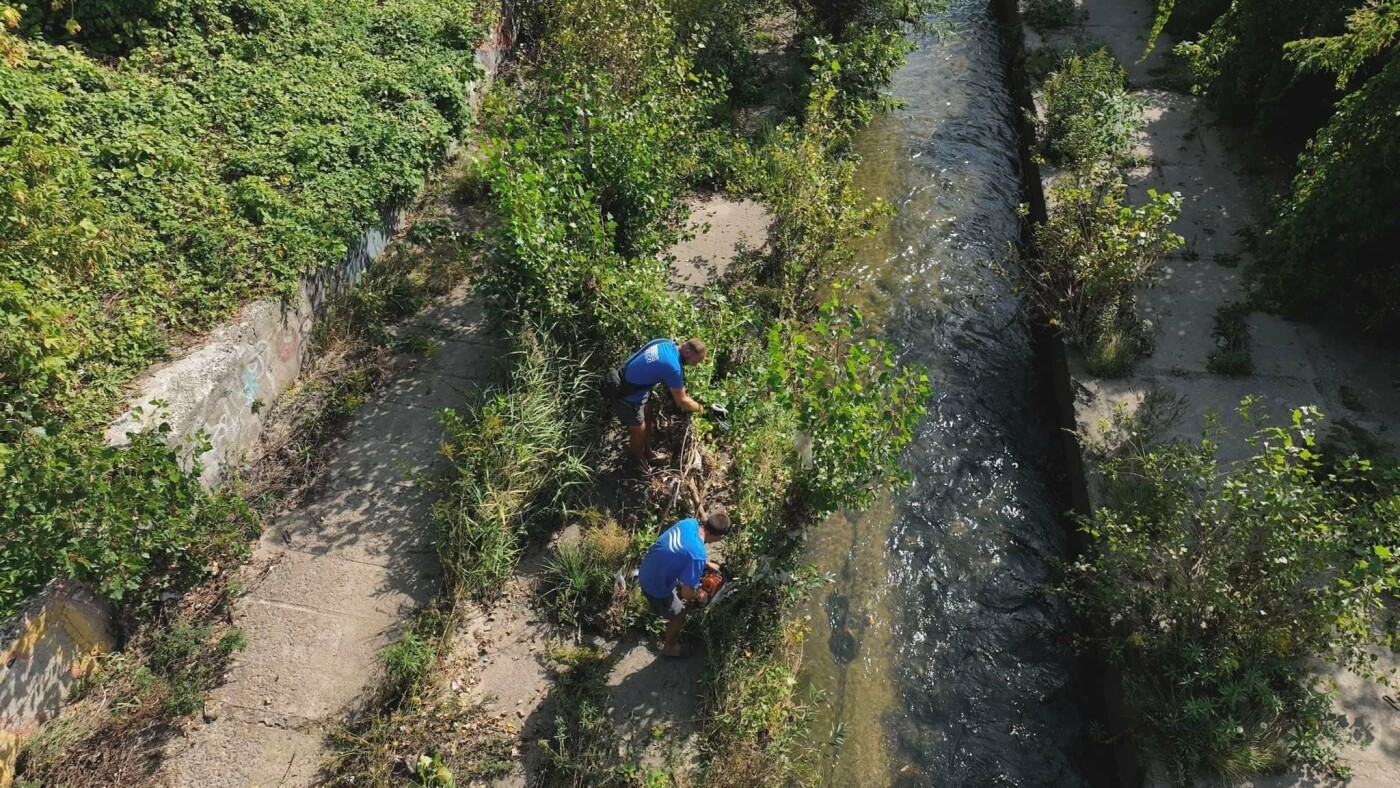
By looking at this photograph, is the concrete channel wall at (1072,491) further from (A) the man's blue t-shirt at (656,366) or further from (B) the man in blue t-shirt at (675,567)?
(A) the man's blue t-shirt at (656,366)

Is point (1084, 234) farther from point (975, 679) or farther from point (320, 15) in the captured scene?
point (320, 15)

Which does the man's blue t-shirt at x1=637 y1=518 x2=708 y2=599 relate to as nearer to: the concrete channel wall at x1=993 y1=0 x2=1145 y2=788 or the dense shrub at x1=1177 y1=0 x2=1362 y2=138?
the concrete channel wall at x1=993 y1=0 x2=1145 y2=788

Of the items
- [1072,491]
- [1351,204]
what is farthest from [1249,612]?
[1351,204]

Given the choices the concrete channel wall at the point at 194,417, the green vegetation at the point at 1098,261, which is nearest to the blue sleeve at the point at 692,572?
the concrete channel wall at the point at 194,417

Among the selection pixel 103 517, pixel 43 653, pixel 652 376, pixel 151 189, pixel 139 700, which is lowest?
pixel 139 700

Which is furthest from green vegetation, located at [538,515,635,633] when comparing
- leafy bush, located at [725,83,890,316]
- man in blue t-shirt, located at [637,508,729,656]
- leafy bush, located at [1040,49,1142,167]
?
leafy bush, located at [1040,49,1142,167]

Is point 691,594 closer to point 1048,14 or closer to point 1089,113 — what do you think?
point 1089,113

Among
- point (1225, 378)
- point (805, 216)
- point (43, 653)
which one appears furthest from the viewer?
point (805, 216)
